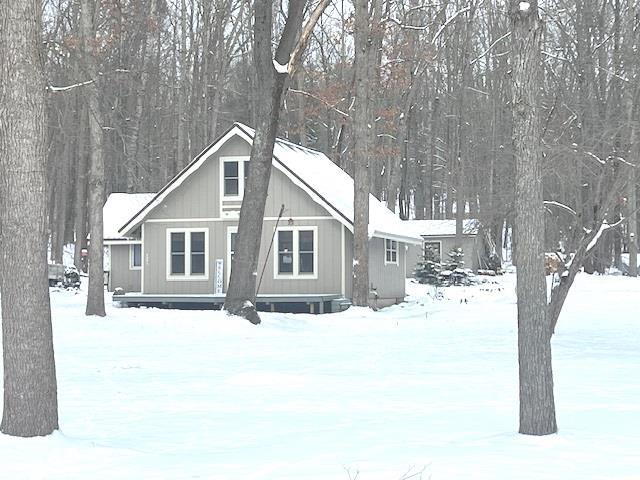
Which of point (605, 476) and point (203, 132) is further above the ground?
point (203, 132)

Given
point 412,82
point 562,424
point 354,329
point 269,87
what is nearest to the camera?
point 562,424

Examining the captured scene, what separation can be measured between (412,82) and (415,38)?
132 inches

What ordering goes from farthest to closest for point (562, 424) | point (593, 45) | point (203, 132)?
point (203, 132) < point (593, 45) < point (562, 424)

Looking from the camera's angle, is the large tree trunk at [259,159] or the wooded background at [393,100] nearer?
the wooded background at [393,100]

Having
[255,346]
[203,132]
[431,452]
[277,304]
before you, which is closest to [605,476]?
[431,452]

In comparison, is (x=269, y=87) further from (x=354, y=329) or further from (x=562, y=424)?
(x=562, y=424)

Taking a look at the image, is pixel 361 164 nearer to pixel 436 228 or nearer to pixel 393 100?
pixel 393 100

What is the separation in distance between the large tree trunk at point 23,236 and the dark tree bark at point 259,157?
12179mm

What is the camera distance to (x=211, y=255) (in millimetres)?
27406

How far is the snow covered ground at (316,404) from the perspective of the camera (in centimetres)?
623

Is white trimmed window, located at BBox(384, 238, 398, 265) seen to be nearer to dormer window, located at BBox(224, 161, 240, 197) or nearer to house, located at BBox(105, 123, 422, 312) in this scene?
house, located at BBox(105, 123, 422, 312)

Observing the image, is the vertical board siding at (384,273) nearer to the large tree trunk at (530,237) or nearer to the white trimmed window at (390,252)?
the white trimmed window at (390,252)

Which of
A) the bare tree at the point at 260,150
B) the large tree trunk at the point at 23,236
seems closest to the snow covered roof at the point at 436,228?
the bare tree at the point at 260,150

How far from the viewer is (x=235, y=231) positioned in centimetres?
2711
